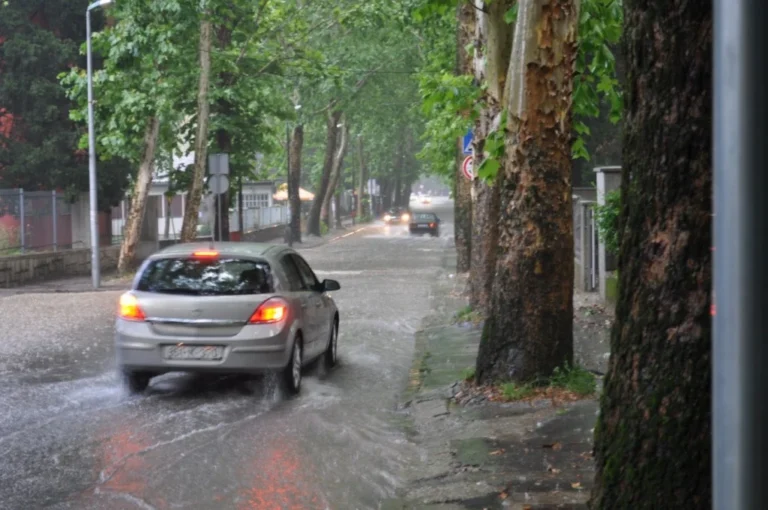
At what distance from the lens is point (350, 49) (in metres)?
51.7

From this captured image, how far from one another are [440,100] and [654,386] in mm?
7494

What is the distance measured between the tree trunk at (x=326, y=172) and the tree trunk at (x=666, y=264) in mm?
53787

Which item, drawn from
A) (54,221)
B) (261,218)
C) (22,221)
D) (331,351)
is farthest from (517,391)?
(261,218)

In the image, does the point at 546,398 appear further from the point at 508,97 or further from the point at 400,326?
the point at 400,326

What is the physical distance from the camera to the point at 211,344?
11297 millimetres

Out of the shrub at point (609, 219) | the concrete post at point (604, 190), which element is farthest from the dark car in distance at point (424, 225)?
the shrub at point (609, 219)

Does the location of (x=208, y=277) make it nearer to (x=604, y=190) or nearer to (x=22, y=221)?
(x=604, y=190)

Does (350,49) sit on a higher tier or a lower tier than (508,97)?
higher

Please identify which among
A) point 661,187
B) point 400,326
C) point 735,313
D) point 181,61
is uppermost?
point 181,61

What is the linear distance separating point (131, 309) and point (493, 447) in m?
4.40

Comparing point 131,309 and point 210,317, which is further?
point 131,309

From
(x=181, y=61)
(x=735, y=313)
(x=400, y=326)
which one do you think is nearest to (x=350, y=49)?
(x=181, y=61)

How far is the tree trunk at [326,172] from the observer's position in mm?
60844

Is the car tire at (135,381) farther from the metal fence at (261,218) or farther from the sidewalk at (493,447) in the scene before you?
the metal fence at (261,218)
